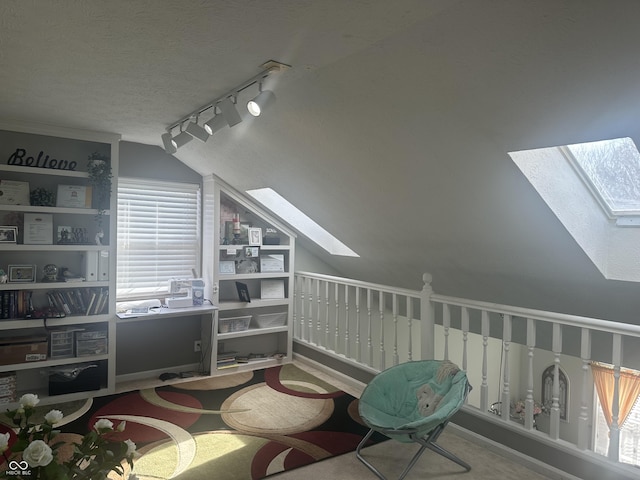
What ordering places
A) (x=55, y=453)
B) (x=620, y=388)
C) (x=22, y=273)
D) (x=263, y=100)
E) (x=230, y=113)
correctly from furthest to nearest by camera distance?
(x=620, y=388)
(x=22, y=273)
(x=230, y=113)
(x=263, y=100)
(x=55, y=453)

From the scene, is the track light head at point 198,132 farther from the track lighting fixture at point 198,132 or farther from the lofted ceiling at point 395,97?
the lofted ceiling at point 395,97

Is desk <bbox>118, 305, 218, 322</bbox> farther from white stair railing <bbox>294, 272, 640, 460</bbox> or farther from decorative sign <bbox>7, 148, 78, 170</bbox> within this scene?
decorative sign <bbox>7, 148, 78, 170</bbox>

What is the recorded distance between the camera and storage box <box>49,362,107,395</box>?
149 inches

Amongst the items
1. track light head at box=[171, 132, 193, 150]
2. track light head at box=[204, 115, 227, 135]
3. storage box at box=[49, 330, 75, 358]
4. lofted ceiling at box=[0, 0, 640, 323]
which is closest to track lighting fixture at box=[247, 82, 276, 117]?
lofted ceiling at box=[0, 0, 640, 323]

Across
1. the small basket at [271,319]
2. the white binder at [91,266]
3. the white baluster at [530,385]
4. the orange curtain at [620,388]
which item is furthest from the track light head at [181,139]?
the orange curtain at [620,388]

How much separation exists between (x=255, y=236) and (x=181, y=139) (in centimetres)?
158

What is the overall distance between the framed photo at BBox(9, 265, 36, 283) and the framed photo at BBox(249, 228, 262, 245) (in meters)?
1.92

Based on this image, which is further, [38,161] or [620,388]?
[620,388]

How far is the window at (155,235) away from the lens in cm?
445

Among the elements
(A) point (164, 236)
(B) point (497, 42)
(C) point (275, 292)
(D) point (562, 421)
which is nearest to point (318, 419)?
(C) point (275, 292)

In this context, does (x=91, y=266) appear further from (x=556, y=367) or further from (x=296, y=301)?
(x=556, y=367)

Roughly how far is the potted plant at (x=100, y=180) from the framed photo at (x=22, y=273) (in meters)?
0.64

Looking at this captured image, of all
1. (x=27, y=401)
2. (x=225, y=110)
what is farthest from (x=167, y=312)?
(x=27, y=401)

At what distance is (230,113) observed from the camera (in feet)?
8.87
